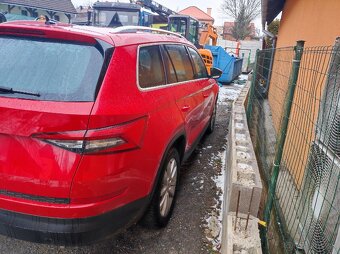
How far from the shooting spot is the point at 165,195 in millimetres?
3037

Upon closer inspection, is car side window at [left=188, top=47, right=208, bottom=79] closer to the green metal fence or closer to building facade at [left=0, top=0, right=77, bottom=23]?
the green metal fence

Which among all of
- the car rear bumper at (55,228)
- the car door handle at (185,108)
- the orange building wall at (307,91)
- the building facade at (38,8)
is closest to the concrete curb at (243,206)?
the orange building wall at (307,91)

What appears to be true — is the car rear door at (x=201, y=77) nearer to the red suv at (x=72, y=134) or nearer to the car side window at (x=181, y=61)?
the car side window at (x=181, y=61)

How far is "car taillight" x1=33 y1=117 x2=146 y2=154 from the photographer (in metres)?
1.90

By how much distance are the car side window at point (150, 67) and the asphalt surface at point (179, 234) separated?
1.42m

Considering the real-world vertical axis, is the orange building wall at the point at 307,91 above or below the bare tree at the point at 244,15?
below

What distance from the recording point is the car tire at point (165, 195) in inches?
110

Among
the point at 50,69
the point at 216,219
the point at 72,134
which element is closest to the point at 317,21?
the point at 216,219

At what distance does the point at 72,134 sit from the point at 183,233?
5.47ft

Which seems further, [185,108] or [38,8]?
[38,8]

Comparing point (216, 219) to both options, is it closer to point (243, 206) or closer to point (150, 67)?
point (243, 206)

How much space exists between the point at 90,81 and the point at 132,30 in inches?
38.0

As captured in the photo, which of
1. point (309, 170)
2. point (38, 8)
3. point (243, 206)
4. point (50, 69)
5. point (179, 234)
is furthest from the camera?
point (38, 8)

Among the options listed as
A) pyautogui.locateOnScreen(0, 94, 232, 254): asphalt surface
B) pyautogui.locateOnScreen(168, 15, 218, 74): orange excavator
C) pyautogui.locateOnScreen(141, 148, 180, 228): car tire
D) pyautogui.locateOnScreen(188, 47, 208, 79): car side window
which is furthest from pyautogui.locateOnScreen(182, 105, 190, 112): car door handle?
pyautogui.locateOnScreen(168, 15, 218, 74): orange excavator
